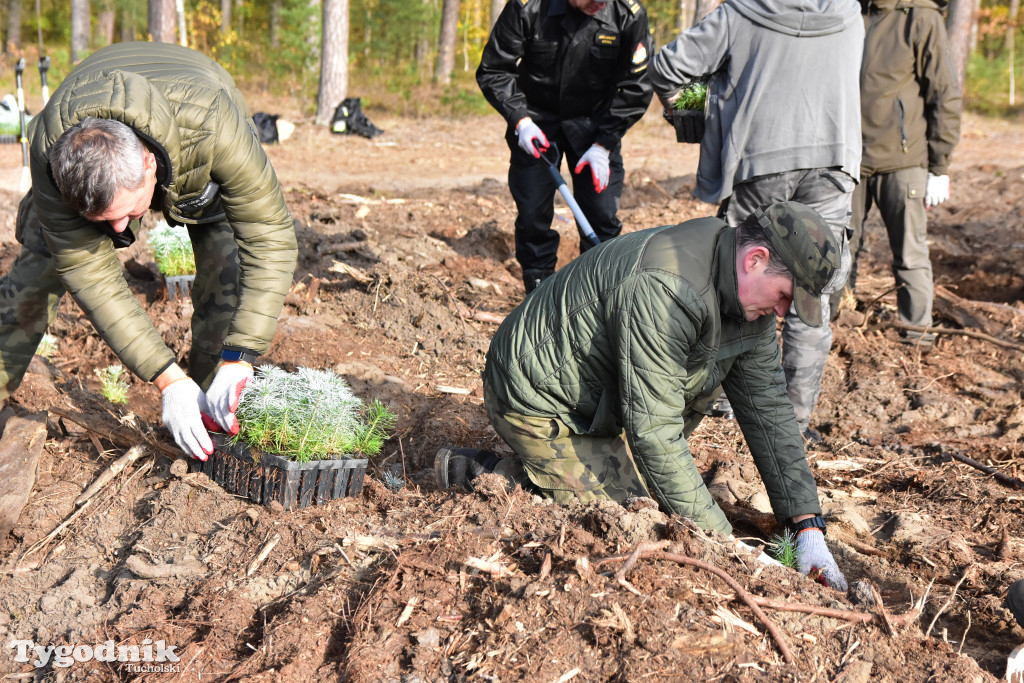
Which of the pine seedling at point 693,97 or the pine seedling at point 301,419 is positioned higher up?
the pine seedling at point 693,97

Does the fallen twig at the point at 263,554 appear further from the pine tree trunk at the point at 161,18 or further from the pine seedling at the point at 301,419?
the pine tree trunk at the point at 161,18

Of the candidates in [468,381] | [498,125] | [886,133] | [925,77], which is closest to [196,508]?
[468,381]

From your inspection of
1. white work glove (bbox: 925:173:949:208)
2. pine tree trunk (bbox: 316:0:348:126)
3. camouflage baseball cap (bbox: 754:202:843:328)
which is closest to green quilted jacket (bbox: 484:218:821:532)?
camouflage baseball cap (bbox: 754:202:843:328)

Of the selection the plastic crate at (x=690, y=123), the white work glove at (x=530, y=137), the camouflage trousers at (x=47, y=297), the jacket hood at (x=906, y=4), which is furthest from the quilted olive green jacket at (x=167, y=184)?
the jacket hood at (x=906, y=4)

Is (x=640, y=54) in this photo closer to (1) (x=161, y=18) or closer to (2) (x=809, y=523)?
(2) (x=809, y=523)

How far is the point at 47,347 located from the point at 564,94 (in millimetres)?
3477

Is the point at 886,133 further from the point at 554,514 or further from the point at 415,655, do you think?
the point at 415,655

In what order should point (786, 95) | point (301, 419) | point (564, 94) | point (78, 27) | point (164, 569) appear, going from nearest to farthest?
1. point (164, 569)
2. point (301, 419)
3. point (786, 95)
4. point (564, 94)
5. point (78, 27)

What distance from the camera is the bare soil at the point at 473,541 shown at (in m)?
2.33

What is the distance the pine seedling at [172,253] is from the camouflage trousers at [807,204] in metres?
3.66

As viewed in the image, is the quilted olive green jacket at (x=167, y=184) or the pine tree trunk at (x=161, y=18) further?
the pine tree trunk at (x=161, y=18)

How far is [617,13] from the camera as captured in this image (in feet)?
15.4

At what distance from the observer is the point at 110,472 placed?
346cm

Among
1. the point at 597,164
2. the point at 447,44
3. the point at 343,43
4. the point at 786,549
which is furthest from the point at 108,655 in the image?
the point at 447,44
